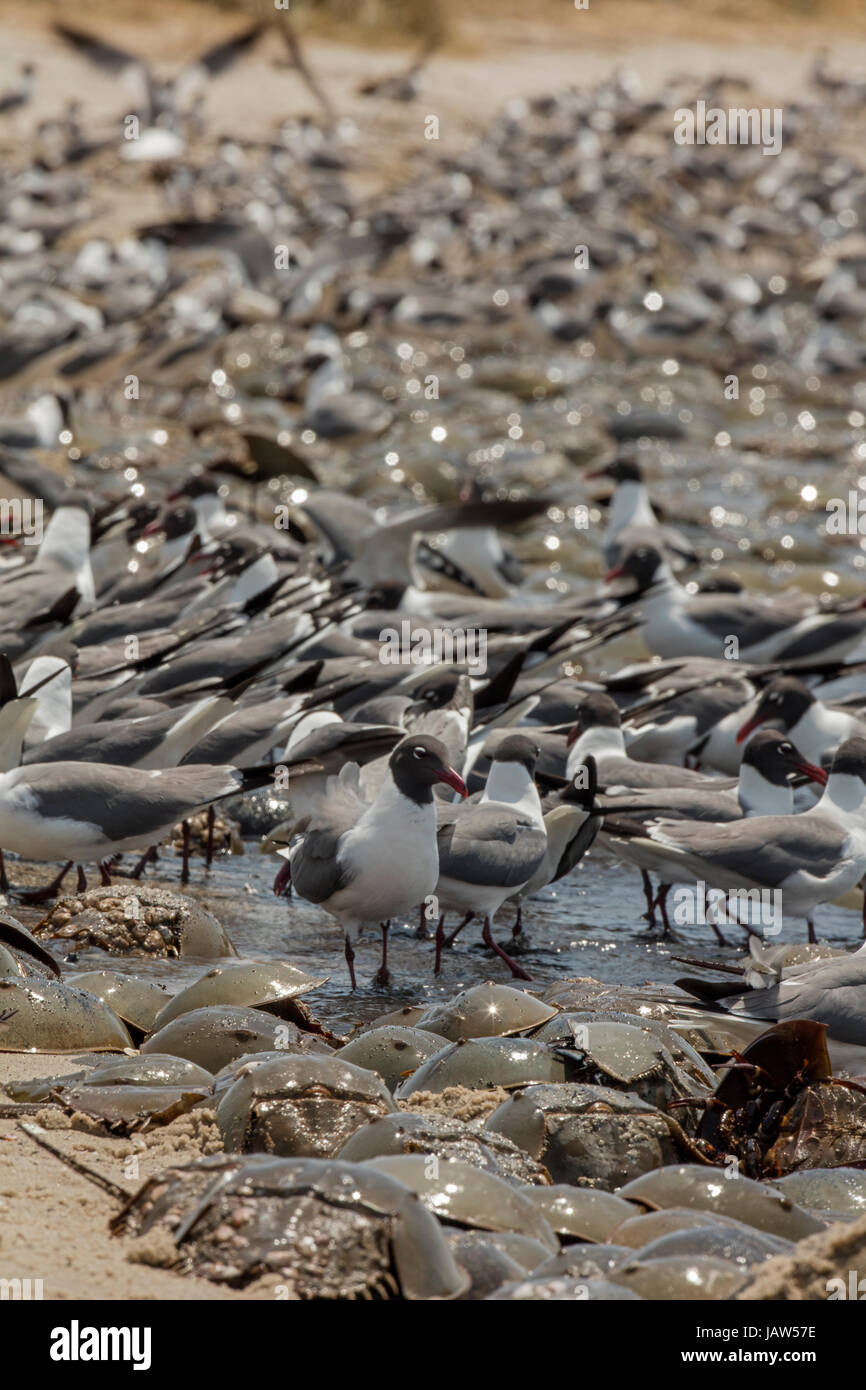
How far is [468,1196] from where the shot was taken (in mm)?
4125

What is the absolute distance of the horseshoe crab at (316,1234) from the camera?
146 inches

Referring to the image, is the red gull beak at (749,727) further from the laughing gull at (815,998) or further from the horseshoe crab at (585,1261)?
the horseshoe crab at (585,1261)

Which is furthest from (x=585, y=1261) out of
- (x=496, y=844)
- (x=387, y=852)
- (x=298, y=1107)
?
(x=496, y=844)

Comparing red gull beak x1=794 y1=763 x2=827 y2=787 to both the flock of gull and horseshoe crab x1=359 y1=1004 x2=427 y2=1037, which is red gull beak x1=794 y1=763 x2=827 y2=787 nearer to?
the flock of gull

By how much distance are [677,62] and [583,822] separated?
130 feet

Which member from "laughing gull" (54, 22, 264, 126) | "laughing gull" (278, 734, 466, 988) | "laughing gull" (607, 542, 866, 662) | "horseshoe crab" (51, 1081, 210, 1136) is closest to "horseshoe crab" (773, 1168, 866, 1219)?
"horseshoe crab" (51, 1081, 210, 1136)

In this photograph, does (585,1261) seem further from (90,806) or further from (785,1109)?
(90,806)

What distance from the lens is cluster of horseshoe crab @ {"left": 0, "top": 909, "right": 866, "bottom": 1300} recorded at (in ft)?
12.4

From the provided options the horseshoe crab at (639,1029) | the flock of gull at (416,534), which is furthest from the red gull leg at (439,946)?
the horseshoe crab at (639,1029)

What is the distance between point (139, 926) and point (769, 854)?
8.45 ft

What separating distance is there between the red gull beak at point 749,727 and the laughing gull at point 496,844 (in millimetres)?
1935

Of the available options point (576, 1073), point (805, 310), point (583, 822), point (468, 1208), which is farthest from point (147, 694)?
point (805, 310)
